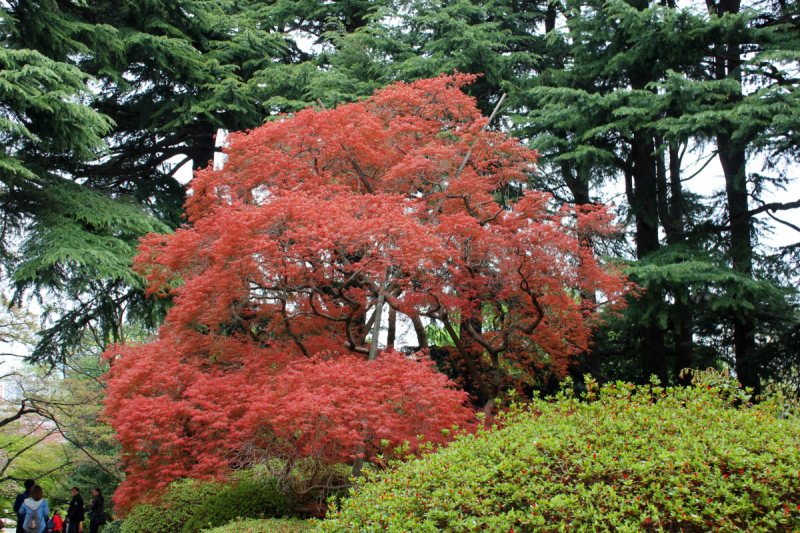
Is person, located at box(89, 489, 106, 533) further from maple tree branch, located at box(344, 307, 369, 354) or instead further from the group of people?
maple tree branch, located at box(344, 307, 369, 354)

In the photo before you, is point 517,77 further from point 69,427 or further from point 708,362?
point 69,427

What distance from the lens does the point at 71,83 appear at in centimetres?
1013

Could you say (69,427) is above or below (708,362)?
below

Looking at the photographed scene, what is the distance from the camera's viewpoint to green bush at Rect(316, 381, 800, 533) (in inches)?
126

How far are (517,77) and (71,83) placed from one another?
8.73m

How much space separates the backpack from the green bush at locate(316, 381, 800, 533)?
5.25 metres

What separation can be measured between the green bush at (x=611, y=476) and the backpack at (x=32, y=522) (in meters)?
5.25

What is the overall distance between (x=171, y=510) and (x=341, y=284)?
4106mm

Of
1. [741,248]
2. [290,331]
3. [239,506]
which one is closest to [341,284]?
[290,331]

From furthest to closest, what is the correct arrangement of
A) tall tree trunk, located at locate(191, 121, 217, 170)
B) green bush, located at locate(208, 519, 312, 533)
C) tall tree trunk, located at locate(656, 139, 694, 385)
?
tall tree trunk, located at locate(191, 121, 217, 170), tall tree trunk, located at locate(656, 139, 694, 385), green bush, located at locate(208, 519, 312, 533)

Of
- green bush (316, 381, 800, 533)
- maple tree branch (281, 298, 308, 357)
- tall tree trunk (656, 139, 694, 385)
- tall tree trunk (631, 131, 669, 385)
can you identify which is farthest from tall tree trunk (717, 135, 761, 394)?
maple tree branch (281, 298, 308, 357)

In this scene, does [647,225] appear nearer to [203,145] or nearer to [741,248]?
[741,248]

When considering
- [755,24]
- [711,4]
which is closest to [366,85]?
[711,4]

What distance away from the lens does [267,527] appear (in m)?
6.78
